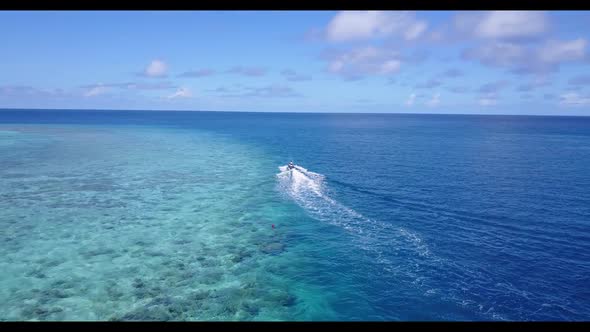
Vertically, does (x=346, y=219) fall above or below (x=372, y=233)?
above

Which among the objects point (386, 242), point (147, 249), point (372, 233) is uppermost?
point (372, 233)

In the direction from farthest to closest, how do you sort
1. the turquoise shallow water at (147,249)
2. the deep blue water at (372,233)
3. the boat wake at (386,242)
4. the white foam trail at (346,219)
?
the white foam trail at (346,219) < the boat wake at (386,242) < the deep blue water at (372,233) < the turquoise shallow water at (147,249)

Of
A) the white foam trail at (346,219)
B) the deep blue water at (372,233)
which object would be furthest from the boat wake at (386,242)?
the deep blue water at (372,233)

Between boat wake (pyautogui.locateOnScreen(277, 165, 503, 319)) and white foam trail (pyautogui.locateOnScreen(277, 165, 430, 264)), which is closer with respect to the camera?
boat wake (pyautogui.locateOnScreen(277, 165, 503, 319))

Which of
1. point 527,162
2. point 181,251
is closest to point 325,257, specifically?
point 181,251

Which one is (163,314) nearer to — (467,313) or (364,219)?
(467,313)

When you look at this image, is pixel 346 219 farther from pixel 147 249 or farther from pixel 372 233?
pixel 147 249

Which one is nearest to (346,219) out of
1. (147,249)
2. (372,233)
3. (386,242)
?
(372,233)

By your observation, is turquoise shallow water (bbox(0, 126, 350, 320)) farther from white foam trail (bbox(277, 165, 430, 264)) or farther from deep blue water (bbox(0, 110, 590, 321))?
white foam trail (bbox(277, 165, 430, 264))

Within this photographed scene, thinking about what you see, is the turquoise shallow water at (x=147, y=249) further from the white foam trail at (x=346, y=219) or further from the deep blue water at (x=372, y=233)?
the white foam trail at (x=346, y=219)

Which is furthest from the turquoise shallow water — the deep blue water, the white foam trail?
the white foam trail
